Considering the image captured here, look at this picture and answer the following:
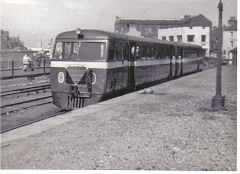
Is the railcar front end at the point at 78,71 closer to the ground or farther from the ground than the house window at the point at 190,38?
closer to the ground

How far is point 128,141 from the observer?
5934 millimetres

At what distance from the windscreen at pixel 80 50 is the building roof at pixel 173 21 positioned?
42880 mm

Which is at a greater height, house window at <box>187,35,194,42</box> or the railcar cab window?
house window at <box>187,35,194,42</box>

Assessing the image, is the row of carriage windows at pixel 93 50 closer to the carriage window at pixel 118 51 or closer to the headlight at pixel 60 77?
the carriage window at pixel 118 51

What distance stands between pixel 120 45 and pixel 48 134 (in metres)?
6.11

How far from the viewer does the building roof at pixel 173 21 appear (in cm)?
5528

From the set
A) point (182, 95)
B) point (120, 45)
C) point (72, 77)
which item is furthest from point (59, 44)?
point (182, 95)

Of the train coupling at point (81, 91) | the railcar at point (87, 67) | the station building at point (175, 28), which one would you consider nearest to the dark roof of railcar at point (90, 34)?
the railcar at point (87, 67)

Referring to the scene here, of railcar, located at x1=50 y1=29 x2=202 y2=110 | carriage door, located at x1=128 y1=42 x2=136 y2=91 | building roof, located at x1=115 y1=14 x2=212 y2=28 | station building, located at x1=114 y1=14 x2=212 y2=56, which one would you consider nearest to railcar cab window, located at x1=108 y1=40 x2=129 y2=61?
railcar, located at x1=50 y1=29 x2=202 y2=110

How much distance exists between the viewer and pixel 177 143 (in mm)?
5879

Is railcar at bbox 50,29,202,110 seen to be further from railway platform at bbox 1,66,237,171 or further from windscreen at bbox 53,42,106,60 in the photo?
railway platform at bbox 1,66,237,171

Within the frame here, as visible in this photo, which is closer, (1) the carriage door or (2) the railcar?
(2) the railcar

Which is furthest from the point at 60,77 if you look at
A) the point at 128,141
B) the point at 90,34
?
the point at 128,141

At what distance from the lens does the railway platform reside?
4926 mm
